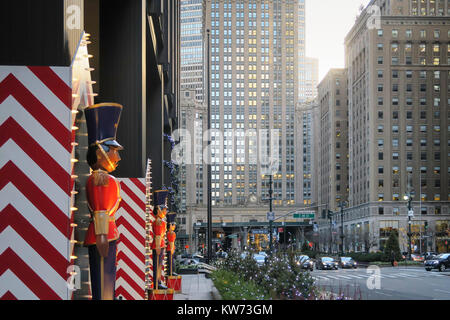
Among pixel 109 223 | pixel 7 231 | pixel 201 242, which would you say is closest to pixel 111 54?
pixel 109 223

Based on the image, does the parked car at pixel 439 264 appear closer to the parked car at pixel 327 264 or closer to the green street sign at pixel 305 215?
the parked car at pixel 327 264

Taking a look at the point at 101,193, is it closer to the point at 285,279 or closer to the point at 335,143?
the point at 285,279

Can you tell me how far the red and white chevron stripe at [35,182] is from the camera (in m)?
5.17

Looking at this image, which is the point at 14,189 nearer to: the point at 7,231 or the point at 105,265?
the point at 7,231

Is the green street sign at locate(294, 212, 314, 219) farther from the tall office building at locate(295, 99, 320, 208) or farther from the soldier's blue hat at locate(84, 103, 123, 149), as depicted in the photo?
the tall office building at locate(295, 99, 320, 208)

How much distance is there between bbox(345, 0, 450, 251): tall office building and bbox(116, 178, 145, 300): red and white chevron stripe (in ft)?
383

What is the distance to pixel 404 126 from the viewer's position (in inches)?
5084

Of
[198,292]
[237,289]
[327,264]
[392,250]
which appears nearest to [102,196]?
[237,289]

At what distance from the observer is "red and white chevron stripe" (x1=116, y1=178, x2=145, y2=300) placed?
1116 cm

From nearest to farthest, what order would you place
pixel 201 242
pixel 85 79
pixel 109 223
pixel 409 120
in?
pixel 109 223
pixel 85 79
pixel 409 120
pixel 201 242

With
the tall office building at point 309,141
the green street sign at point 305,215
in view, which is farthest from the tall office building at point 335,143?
the green street sign at point 305,215

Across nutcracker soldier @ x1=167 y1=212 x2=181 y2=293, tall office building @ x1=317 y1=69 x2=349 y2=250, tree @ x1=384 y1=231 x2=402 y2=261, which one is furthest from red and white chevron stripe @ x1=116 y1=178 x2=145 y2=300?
tall office building @ x1=317 y1=69 x2=349 y2=250

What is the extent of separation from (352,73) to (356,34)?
31.1 feet
